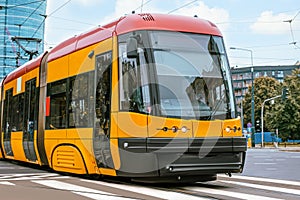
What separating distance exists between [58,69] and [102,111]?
9.70ft

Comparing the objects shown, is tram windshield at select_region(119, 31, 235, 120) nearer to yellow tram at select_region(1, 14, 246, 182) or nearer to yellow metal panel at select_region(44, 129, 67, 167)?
yellow tram at select_region(1, 14, 246, 182)

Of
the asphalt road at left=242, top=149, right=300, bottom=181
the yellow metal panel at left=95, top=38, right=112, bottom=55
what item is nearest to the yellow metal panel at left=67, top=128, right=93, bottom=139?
the yellow metal panel at left=95, top=38, right=112, bottom=55

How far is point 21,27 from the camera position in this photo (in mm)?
29906

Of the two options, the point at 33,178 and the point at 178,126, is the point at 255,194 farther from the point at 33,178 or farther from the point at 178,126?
the point at 33,178

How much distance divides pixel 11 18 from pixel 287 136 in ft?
139

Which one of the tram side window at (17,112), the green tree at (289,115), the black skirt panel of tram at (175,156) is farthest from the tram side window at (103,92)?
the green tree at (289,115)

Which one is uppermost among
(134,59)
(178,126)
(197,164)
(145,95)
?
(134,59)

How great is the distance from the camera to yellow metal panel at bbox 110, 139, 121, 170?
9478 millimetres

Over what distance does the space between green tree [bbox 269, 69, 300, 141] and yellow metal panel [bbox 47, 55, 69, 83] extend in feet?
171

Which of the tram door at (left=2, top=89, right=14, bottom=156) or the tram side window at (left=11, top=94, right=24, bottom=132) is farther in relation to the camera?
the tram door at (left=2, top=89, right=14, bottom=156)

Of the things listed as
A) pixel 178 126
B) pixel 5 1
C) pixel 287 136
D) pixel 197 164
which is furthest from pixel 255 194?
pixel 287 136

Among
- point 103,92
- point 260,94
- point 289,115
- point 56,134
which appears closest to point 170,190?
point 103,92

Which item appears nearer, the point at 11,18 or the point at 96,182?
the point at 96,182

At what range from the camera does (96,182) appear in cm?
1080
